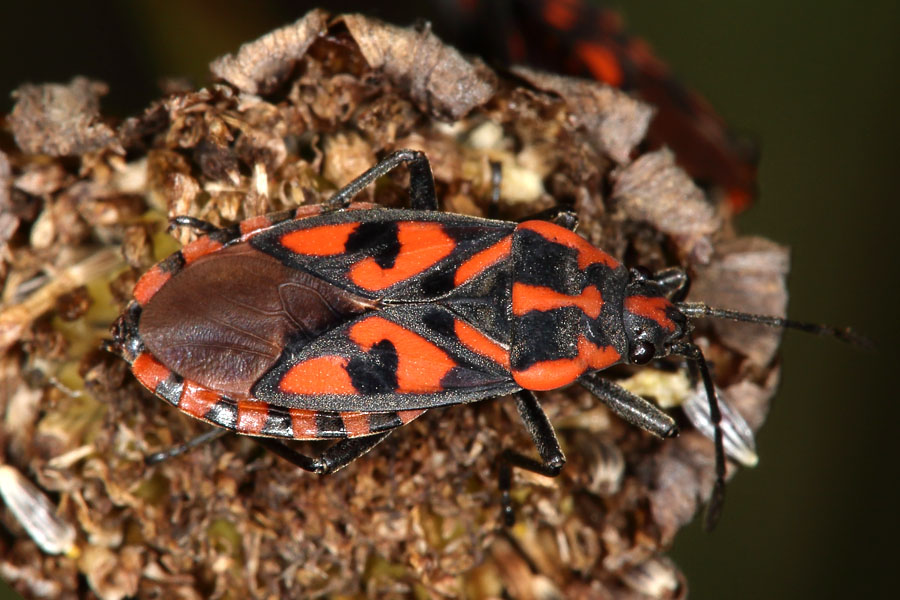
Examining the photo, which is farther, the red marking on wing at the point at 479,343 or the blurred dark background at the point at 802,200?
the blurred dark background at the point at 802,200

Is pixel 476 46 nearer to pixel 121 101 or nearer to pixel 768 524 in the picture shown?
pixel 121 101

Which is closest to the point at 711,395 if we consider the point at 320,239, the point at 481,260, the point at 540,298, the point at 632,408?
the point at 632,408

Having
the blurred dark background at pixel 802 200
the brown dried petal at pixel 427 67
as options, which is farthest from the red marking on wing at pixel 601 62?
the blurred dark background at pixel 802 200

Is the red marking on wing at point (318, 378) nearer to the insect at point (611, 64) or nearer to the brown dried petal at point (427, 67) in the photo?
the brown dried petal at point (427, 67)

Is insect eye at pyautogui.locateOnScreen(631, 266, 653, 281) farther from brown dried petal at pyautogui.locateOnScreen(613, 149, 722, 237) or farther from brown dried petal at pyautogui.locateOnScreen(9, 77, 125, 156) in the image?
brown dried petal at pyautogui.locateOnScreen(9, 77, 125, 156)

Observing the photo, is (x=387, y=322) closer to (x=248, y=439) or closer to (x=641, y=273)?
(x=248, y=439)

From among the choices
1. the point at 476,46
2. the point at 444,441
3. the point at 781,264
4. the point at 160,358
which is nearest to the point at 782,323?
the point at 781,264
